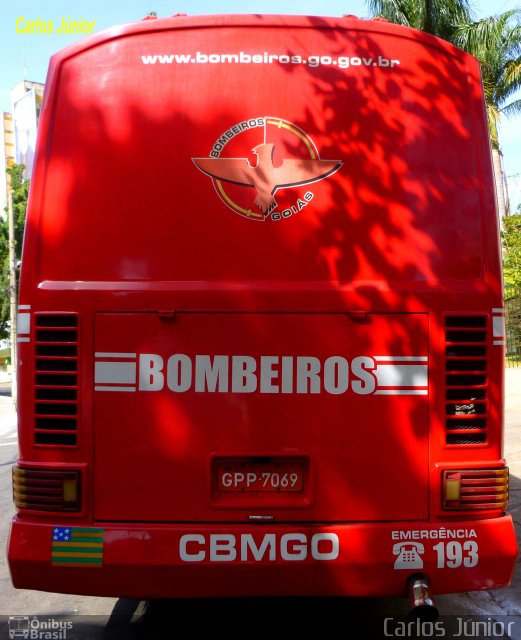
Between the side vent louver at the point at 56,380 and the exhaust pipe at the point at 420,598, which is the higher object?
the side vent louver at the point at 56,380

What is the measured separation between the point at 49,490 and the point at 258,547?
107 centimetres

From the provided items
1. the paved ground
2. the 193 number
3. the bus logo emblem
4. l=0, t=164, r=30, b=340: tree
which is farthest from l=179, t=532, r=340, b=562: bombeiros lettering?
l=0, t=164, r=30, b=340: tree

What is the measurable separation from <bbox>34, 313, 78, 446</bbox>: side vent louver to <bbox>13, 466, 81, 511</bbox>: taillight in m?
0.15

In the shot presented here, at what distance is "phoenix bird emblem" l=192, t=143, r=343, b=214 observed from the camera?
11.6ft

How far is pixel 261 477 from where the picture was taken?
349cm

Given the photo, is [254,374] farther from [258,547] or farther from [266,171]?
[266,171]

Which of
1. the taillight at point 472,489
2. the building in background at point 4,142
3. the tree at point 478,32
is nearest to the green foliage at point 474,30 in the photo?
the tree at point 478,32

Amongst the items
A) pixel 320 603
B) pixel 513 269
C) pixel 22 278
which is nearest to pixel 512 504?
pixel 320 603

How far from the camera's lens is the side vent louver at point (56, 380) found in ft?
11.5

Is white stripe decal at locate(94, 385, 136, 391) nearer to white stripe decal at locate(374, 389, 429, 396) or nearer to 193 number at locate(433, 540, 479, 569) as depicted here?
white stripe decal at locate(374, 389, 429, 396)

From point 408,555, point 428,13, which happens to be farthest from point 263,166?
point 428,13

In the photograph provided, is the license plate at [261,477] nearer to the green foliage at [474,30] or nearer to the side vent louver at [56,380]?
the side vent louver at [56,380]

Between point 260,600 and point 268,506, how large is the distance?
170 cm

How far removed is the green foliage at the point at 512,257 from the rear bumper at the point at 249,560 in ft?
59.6
